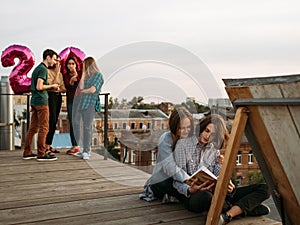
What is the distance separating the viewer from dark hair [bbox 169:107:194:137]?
2514mm

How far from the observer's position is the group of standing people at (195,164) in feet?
8.09

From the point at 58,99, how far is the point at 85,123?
522 mm

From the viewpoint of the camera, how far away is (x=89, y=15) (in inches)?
222

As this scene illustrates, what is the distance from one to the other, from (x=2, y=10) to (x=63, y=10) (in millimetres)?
1273

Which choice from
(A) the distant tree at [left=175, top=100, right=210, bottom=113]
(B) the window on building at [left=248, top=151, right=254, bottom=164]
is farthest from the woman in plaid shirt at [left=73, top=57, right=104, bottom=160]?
(B) the window on building at [left=248, top=151, right=254, bottom=164]

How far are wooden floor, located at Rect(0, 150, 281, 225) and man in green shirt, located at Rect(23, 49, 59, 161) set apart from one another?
0.22 m

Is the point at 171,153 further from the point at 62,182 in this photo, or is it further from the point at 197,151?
the point at 62,182

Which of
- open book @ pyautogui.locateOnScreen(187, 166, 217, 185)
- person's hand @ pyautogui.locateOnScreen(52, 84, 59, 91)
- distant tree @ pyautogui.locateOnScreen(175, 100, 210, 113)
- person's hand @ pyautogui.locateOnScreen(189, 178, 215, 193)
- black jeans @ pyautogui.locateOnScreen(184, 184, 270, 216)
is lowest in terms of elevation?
black jeans @ pyautogui.locateOnScreen(184, 184, 270, 216)

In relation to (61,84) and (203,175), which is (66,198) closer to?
(203,175)

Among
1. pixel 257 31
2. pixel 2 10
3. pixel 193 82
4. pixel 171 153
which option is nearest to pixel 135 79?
pixel 193 82

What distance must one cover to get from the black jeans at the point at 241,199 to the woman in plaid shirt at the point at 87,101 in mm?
2053

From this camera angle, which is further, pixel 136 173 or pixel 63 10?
pixel 63 10

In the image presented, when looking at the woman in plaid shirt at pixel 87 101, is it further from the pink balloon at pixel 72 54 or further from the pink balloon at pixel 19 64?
the pink balloon at pixel 19 64

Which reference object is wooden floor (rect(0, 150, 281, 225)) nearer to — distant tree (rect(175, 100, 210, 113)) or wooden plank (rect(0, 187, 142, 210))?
wooden plank (rect(0, 187, 142, 210))
